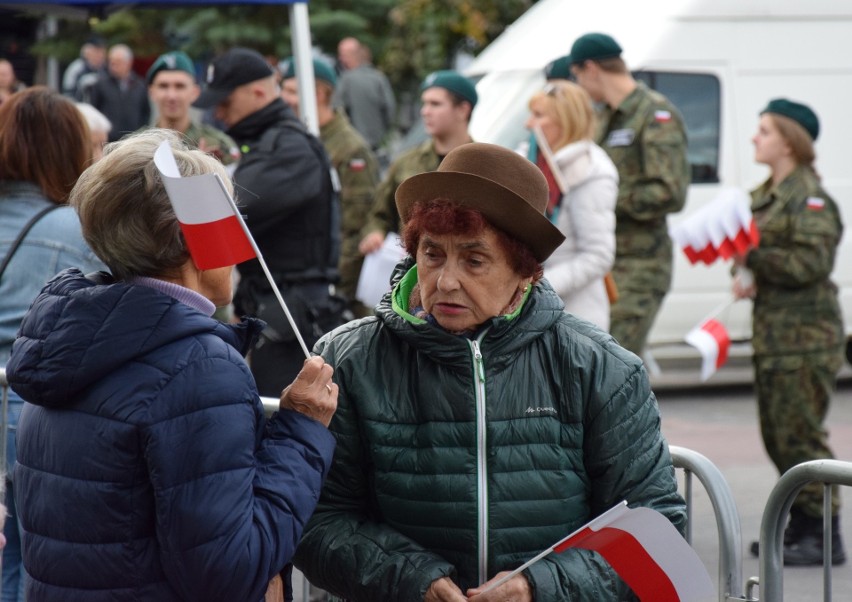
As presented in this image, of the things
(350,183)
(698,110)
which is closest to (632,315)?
(350,183)

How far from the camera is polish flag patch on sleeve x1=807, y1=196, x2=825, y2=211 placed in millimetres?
6402

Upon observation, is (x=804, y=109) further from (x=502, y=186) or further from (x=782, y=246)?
(x=502, y=186)

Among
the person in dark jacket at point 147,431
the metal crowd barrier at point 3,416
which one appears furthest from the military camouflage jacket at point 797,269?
the person in dark jacket at point 147,431

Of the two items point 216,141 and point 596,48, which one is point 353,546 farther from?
point 216,141

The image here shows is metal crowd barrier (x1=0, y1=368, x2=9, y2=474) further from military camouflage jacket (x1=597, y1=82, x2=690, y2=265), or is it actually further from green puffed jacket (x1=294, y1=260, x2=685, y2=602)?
military camouflage jacket (x1=597, y1=82, x2=690, y2=265)

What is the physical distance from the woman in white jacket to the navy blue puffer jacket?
3.37m

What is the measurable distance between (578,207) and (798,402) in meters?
1.40

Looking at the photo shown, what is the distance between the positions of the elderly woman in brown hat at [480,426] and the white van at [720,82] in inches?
265

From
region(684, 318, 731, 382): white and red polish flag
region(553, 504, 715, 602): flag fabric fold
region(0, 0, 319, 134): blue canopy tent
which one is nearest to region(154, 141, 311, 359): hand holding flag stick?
region(553, 504, 715, 602): flag fabric fold

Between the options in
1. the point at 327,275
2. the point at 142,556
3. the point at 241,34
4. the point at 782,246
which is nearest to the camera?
the point at 142,556

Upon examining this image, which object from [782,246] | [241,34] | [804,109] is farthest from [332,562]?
[241,34]

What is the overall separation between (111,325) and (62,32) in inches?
722

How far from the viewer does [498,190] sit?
282 centimetres

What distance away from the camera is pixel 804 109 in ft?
21.5
